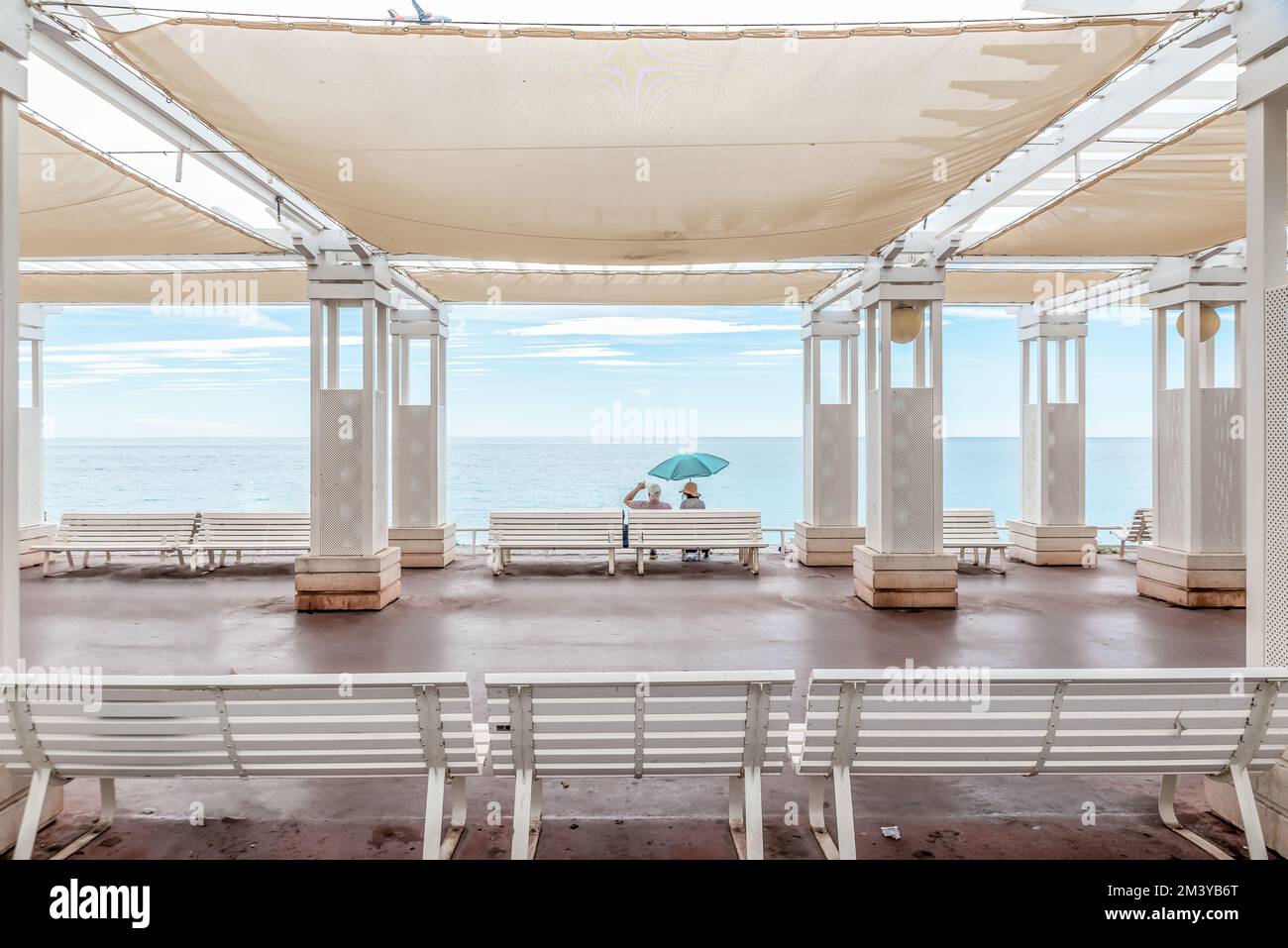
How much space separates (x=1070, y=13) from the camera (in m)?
3.15

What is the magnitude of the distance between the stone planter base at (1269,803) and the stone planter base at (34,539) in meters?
12.1

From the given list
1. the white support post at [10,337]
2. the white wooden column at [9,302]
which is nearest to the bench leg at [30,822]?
the white support post at [10,337]

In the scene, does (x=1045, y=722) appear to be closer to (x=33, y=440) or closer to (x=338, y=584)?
(x=338, y=584)

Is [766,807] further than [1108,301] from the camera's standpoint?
No

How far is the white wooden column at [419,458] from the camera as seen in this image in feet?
31.8

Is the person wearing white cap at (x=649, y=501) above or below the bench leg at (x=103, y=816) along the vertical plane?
above

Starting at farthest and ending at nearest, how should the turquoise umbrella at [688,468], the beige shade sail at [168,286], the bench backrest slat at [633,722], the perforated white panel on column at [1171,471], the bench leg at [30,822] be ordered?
the turquoise umbrella at [688,468], the beige shade sail at [168,286], the perforated white panel on column at [1171,471], the bench leg at [30,822], the bench backrest slat at [633,722]

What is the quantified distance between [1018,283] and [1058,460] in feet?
9.11

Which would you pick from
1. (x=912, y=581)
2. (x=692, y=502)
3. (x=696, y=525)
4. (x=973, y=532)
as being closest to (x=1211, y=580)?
(x=973, y=532)

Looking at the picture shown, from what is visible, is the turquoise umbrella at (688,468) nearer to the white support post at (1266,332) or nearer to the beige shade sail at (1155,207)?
the beige shade sail at (1155,207)

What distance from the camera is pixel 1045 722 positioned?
2.53 metres

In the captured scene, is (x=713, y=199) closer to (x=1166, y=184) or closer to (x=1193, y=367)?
(x=1166, y=184)
